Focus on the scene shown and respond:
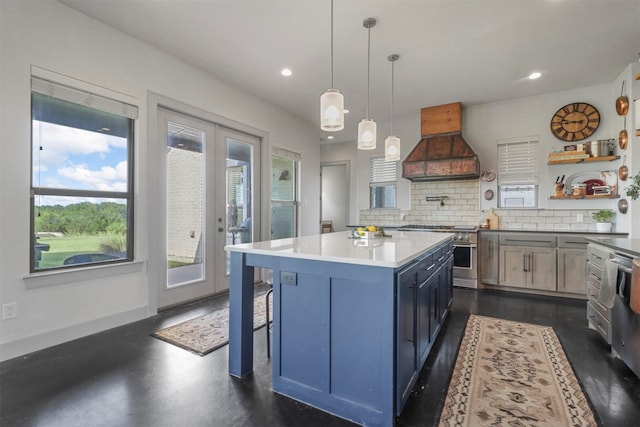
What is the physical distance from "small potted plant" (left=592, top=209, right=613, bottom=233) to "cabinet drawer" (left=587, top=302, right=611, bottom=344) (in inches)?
73.4

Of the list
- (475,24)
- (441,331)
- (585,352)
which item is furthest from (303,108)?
(585,352)

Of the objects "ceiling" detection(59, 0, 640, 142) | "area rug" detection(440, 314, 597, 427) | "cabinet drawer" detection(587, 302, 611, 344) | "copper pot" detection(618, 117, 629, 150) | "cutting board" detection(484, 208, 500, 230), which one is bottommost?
"area rug" detection(440, 314, 597, 427)

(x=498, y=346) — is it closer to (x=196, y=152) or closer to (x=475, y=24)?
(x=475, y=24)

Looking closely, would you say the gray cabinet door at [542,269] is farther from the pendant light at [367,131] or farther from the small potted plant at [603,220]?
the pendant light at [367,131]

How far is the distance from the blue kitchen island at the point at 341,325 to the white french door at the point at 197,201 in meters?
1.95

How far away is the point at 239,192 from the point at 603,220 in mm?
5137

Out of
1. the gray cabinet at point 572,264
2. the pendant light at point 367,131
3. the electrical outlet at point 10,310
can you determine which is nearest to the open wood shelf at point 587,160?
the gray cabinet at point 572,264

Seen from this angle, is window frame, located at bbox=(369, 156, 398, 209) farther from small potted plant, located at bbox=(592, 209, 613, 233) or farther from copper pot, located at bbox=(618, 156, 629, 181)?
copper pot, located at bbox=(618, 156, 629, 181)

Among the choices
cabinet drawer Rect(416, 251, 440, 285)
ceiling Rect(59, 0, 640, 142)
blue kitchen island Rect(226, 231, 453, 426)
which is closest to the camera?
blue kitchen island Rect(226, 231, 453, 426)

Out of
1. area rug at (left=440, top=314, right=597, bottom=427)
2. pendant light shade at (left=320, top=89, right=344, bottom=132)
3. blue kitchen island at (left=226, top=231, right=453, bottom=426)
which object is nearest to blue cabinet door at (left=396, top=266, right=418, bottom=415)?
blue kitchen island at (left=226, top=231, right=453, bottom=426)

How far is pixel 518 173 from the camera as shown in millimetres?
4953

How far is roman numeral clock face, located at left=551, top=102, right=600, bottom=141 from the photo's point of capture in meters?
4.43

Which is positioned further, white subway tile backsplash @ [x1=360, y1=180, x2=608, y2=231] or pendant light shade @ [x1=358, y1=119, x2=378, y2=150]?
white subway tile backsplash @ [x1=360, y1=180, x2=608, y2=231]

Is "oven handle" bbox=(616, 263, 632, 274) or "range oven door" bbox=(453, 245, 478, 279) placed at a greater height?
"oven handle" bbox=(616, 263, 632, 274)
